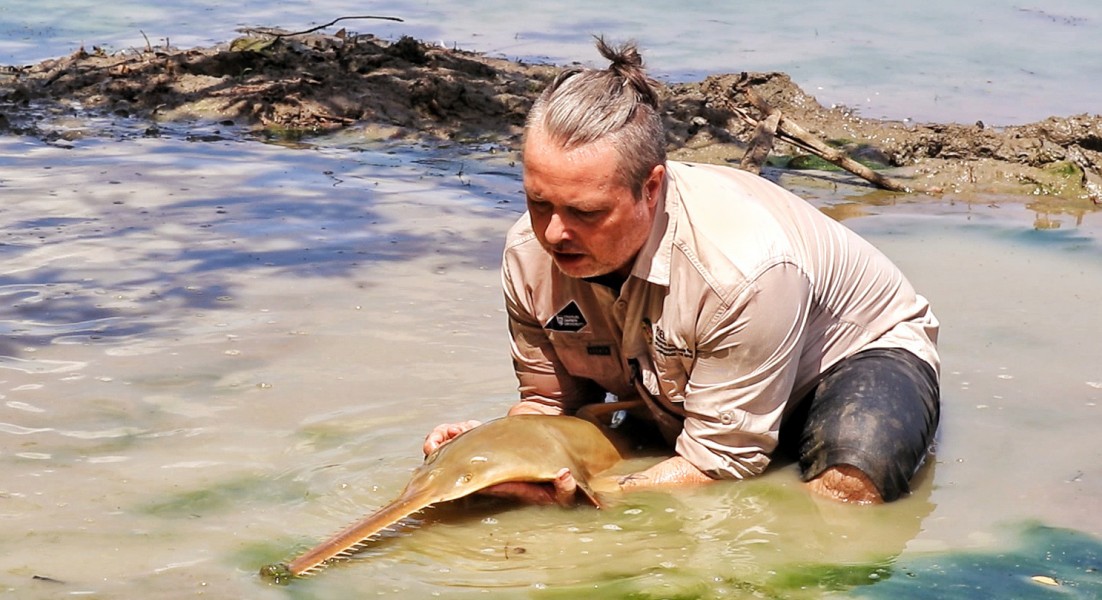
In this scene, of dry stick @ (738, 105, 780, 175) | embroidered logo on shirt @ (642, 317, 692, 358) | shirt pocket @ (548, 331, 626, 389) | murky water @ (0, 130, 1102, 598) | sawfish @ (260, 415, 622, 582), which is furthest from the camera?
dry stick @ (738, 105, 780, 175)

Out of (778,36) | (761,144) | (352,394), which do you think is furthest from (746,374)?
(778,36)

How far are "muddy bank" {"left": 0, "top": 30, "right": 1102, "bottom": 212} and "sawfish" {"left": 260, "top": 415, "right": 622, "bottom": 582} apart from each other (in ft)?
15.4

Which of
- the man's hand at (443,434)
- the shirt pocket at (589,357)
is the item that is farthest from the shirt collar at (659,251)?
the man's hand at (443,434)

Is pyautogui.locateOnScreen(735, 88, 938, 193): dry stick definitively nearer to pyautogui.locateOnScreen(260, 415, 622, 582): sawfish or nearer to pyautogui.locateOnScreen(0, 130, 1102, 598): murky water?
pyautogui.locateOnScreen(0, 130, 1102, 598): murky water

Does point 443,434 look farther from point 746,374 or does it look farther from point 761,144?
point 761,144

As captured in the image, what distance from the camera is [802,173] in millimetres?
8750

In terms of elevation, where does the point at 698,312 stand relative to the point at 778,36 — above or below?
above

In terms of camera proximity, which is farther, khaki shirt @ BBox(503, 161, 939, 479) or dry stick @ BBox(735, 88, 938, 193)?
dry stick @ BBox(735, 88, 938, 193)

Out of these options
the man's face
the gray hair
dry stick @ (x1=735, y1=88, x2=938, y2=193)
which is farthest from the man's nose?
dry stick @ (x1=735, y1=88, x2=938, y2=193)

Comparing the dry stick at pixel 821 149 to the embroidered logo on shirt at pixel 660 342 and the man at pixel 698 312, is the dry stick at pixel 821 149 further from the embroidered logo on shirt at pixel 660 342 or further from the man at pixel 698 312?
the embroidered logo on shirt at pixel 660 342

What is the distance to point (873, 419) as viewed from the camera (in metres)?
4.32

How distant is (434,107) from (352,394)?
4867 mm

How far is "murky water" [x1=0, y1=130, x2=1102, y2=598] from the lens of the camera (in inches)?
151

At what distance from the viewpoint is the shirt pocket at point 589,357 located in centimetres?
443
